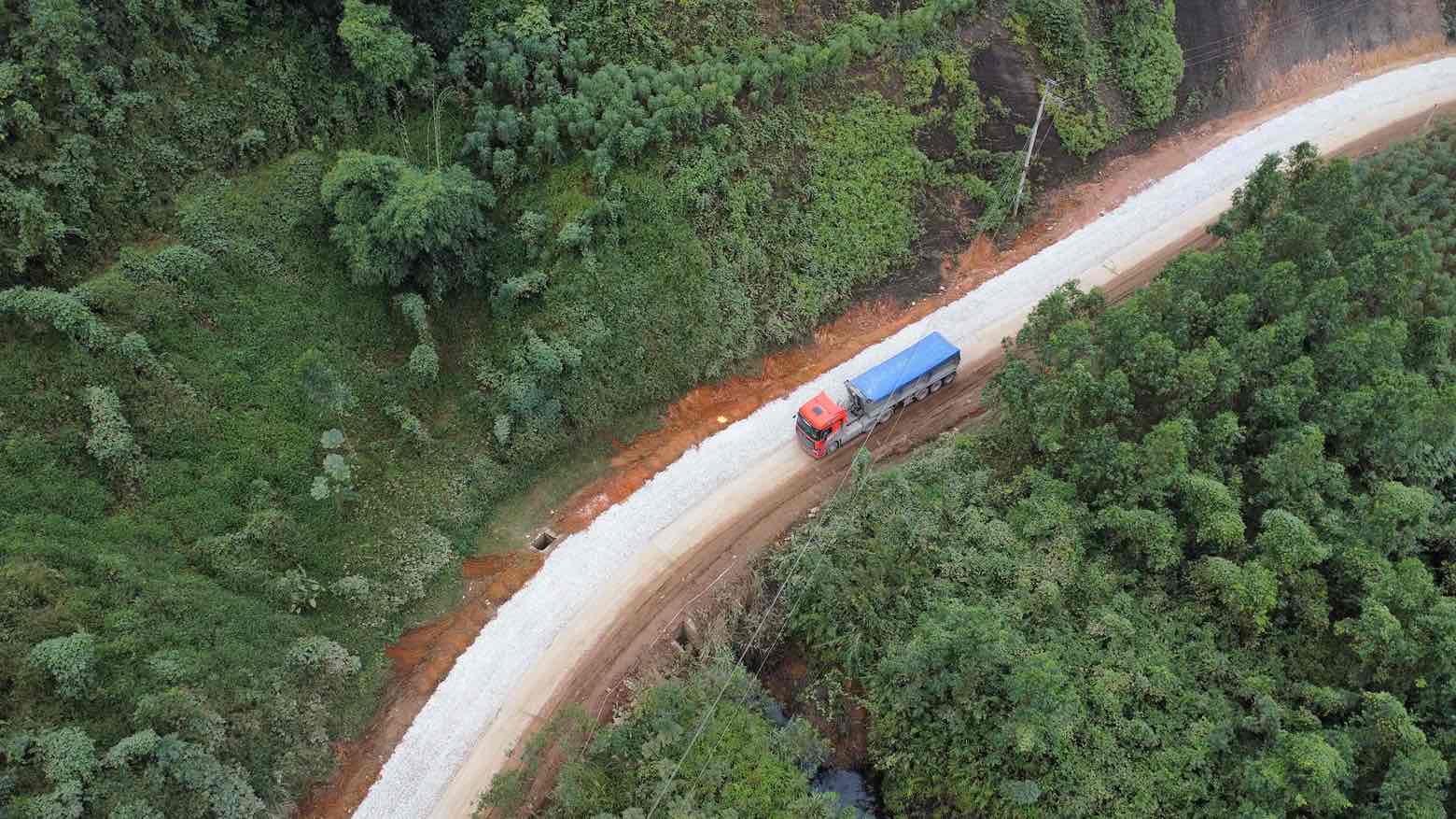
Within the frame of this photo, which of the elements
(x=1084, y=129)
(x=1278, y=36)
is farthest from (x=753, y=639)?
(x=1278, y=36)

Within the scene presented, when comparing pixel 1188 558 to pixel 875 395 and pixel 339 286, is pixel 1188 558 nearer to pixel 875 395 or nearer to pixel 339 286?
pixel 875 395

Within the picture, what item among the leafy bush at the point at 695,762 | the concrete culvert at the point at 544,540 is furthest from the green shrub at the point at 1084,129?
the leafy bush at the point at 695,762

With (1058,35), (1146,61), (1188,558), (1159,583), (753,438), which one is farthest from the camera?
(1146,61)

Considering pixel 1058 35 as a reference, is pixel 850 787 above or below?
below

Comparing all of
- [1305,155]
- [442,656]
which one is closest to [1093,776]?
[442,656]

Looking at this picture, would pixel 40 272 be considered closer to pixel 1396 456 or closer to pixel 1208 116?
pixel 1396 456

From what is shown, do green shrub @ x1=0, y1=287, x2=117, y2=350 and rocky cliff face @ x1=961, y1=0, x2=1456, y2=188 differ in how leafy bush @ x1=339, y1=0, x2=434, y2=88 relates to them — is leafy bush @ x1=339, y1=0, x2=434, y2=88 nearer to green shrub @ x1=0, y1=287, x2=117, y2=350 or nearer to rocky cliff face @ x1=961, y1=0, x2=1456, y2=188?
green shrub @ x1=0, y1=287, x2=117, y2=350

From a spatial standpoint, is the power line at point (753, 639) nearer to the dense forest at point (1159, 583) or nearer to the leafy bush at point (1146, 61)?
the dense forest at point (1159, 583)
